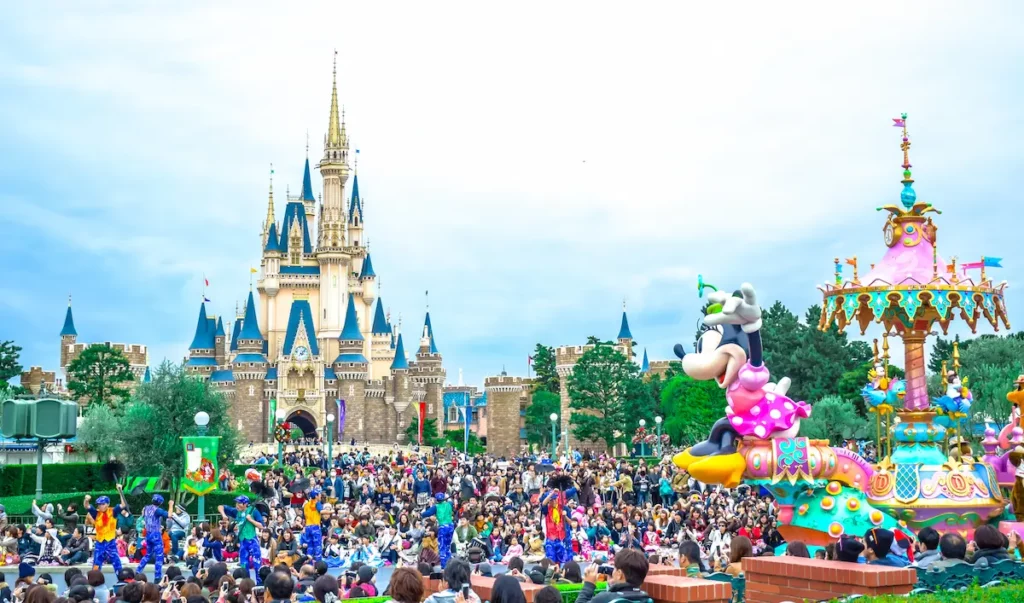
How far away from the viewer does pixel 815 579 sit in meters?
8.01

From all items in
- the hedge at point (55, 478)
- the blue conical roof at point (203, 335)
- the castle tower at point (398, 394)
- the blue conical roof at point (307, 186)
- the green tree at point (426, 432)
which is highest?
the blue conical roof at point (307, 186)

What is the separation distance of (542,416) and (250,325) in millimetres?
22949

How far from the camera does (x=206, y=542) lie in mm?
18594

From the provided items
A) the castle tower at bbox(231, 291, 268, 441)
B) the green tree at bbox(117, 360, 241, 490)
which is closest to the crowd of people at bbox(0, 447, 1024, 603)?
the green tree at bbox(117, 360, 241, 490)

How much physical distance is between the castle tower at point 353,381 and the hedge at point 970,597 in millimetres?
74927

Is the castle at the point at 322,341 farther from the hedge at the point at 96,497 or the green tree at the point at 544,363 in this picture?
the hedge at the point at 96,497

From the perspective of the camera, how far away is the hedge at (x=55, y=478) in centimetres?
3350

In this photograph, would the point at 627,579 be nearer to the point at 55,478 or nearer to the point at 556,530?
the point at 556,530

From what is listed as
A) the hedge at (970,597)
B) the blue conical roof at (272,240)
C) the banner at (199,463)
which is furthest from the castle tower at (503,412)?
the hedge at (970,597)

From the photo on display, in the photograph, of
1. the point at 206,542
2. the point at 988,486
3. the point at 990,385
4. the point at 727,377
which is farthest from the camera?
the point at 990,385

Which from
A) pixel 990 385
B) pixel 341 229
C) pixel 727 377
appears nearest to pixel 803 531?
pixel 727 377

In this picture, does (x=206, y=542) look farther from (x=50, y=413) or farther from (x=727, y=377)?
(x=727, y=377)

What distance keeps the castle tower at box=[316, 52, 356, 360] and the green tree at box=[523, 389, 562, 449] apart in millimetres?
16754

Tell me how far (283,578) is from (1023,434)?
38.5 feet
